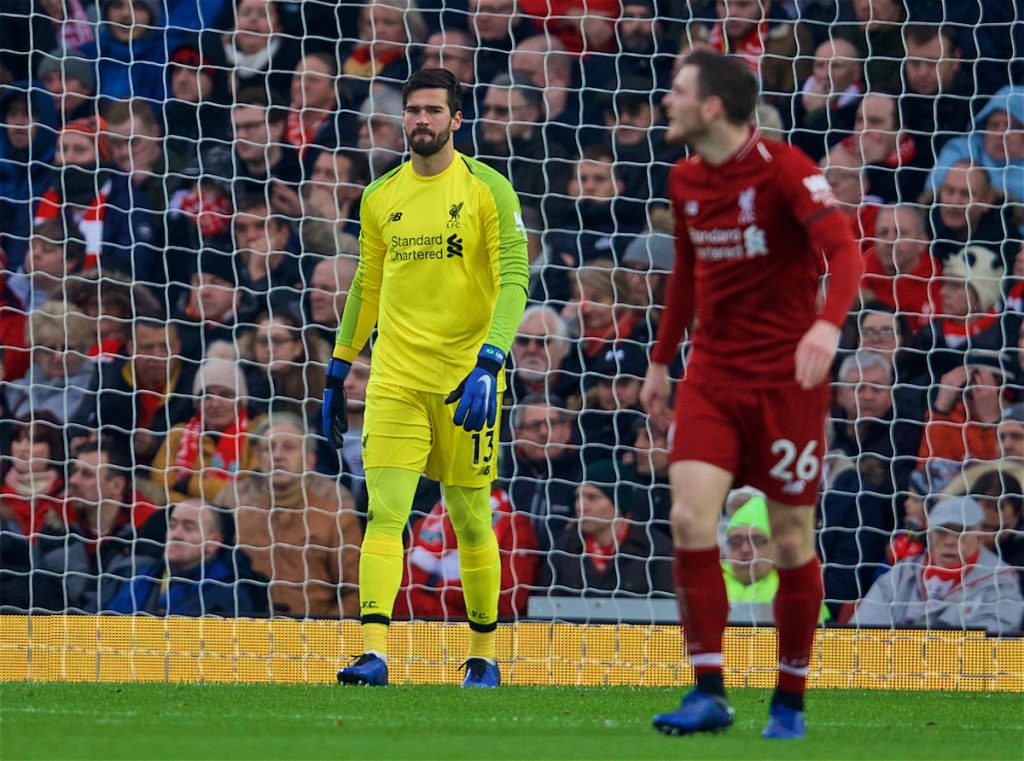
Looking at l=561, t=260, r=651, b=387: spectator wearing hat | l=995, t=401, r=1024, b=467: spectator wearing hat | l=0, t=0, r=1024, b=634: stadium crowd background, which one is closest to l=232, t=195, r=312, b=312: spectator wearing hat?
l=0, t=0, r=1024, b=634: stadium crowd background

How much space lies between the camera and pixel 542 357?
943 cm

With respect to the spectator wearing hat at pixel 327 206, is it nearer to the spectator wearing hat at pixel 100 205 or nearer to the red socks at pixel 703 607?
the spectator wearing hat at pixel 100 205

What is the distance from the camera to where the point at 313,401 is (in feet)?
31.9

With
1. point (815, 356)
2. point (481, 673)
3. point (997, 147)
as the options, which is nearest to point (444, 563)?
point (481, 673)

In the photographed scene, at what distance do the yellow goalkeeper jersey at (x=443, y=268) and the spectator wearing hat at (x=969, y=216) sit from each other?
361 centimetres

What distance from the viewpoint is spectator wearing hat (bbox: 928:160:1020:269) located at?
31.0 feet

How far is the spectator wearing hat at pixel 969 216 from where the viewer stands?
31.0 feet

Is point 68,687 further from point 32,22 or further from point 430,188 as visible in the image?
point 32,22

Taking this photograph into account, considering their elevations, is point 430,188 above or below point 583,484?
above

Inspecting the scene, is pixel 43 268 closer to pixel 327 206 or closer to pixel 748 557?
pixel 327 206

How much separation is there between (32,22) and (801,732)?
22.4ft

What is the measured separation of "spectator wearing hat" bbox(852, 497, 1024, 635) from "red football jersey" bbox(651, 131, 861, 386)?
3993 millimetres

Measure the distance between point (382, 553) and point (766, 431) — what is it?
213 centimetres

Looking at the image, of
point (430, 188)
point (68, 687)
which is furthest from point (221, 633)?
point (430, 188)
